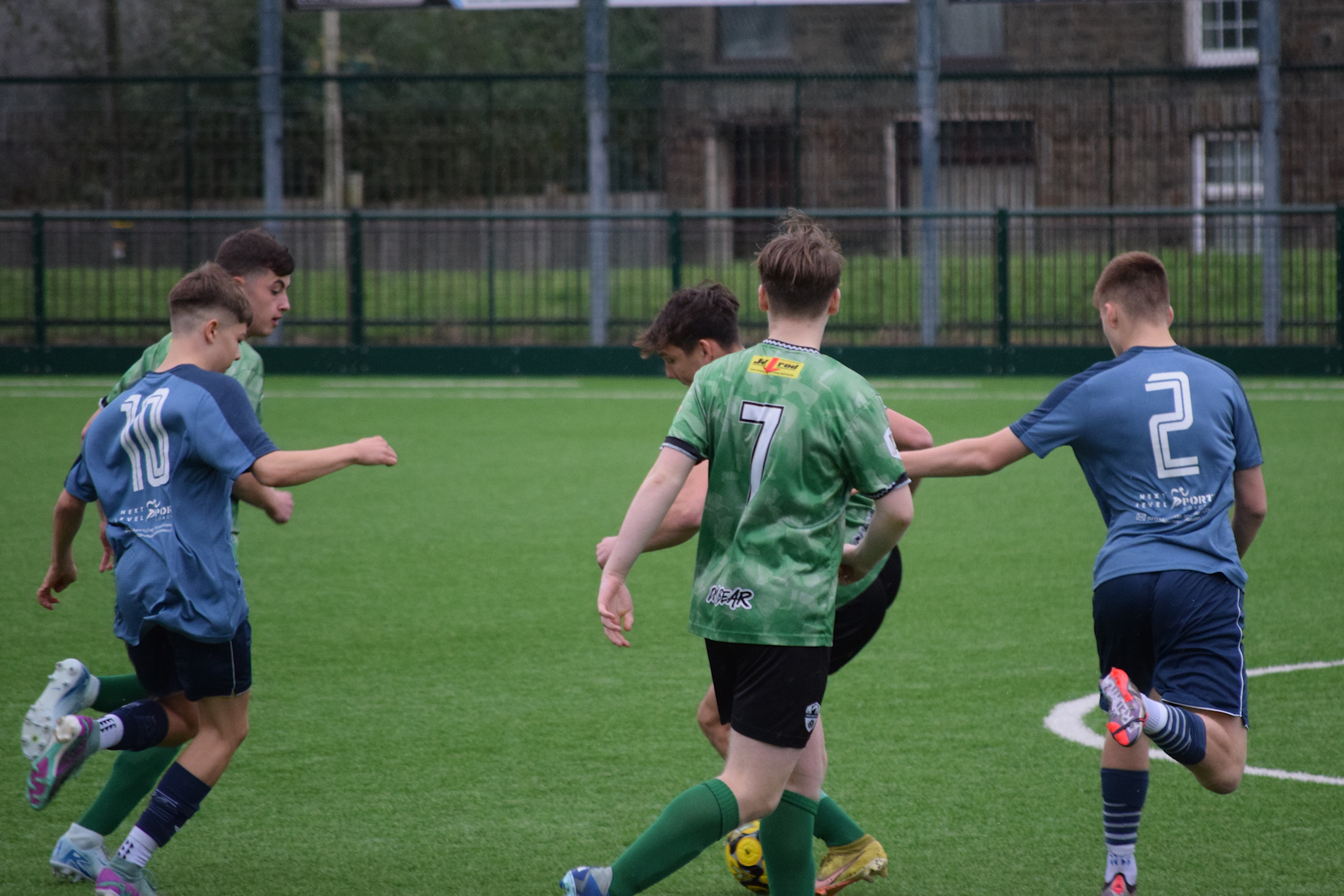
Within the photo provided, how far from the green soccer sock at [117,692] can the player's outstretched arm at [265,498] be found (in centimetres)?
58

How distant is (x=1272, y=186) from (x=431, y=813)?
16.2 meters

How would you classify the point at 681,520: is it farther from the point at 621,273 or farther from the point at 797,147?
the point at 797,147

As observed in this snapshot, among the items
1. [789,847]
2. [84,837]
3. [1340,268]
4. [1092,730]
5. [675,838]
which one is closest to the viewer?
[675,838]

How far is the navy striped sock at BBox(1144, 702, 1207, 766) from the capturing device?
3402mm

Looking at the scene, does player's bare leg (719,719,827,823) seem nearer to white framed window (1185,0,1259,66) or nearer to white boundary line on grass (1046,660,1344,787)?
white boundary line on grass (1046,660,1344,787)

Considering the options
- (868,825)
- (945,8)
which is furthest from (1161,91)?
(868,825)

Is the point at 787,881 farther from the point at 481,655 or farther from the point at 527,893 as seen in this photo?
the point at 481,655

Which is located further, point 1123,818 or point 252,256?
point 252,256

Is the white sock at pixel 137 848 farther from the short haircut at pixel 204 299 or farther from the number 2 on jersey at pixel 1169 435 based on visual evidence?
the number 2 on jersey at pixel 1169 435

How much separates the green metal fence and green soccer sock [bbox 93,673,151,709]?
13.6 m

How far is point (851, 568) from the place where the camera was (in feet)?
10.9

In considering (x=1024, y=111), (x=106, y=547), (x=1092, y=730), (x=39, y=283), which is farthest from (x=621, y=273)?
(x=106, y=547)

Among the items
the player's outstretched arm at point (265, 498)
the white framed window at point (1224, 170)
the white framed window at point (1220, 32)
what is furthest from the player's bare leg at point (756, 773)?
the white framed window at point (1220, 32)

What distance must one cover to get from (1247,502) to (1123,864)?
0.97m
